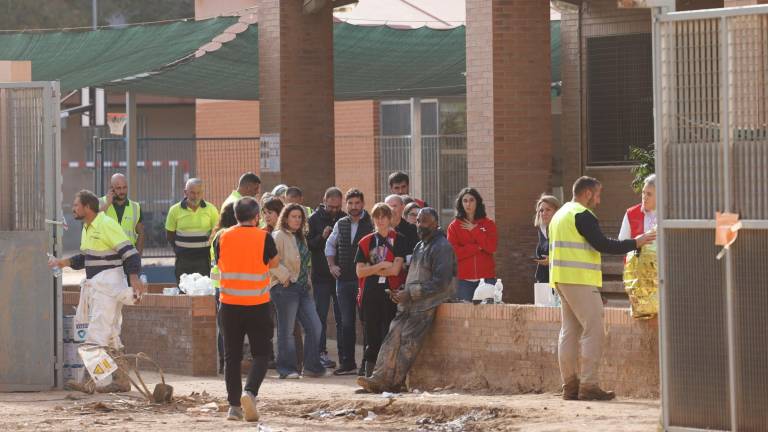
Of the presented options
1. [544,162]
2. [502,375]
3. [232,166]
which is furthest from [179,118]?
[502,375]

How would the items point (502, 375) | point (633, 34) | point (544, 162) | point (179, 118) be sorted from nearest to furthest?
point (502, 375) → point (544, 162) → point (633, 34) → point (179, 118)

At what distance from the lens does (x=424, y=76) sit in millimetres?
22484

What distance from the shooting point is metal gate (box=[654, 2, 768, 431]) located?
9297mm

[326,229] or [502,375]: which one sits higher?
[326,229]

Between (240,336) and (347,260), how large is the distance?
3.31 meters

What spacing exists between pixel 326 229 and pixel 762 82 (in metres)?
6.99

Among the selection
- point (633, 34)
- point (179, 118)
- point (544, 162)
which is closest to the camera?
point (544, 162)

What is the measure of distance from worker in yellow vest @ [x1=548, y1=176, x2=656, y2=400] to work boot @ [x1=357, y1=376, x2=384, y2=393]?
1.95 m

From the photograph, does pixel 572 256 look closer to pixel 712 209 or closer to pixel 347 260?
pixel 712 209

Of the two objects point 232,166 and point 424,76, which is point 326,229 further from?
point 232,166

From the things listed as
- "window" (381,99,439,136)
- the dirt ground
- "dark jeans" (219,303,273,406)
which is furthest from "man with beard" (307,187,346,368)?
"window" (381,99,439,136)

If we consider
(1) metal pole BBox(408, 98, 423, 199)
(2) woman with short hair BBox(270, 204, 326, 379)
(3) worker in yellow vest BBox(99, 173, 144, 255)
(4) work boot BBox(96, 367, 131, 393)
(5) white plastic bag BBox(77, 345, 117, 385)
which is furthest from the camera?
(1) metal pole BBox(408, 98, 423, 199)

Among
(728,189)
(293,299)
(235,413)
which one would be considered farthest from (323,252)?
(728,189)

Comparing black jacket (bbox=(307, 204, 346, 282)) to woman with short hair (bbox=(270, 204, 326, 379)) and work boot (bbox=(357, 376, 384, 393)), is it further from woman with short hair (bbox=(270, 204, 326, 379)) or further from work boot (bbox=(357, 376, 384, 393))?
work boot (bbox=(357, 376, 384, 393))
